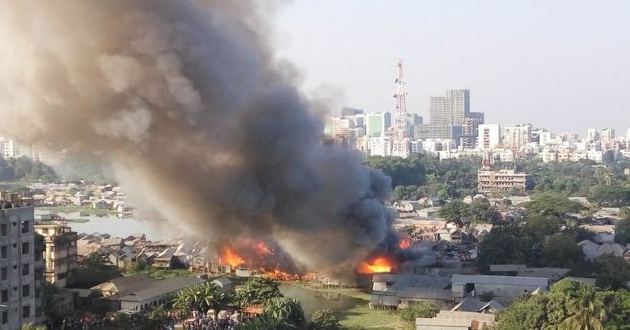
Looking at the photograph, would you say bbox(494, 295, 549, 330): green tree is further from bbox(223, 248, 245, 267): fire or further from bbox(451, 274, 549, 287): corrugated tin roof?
bbox(223, 248, 245, 267): fire

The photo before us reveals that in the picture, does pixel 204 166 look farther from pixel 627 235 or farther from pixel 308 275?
pixel 627 235

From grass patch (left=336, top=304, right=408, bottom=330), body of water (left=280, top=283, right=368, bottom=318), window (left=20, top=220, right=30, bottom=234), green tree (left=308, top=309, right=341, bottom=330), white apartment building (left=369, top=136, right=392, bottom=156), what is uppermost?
white apartment building (left=369, top=136, right=392, bottom=156)

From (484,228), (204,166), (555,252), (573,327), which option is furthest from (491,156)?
(573,327)

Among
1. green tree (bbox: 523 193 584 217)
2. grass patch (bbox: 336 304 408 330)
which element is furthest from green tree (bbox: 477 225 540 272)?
green tree (bbox: 523 193 584 217)

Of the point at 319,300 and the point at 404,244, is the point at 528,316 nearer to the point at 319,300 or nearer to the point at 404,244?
the point at 319,300

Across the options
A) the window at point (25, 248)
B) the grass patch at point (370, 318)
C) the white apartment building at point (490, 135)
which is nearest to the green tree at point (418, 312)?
the grass patch at point (370, 318)

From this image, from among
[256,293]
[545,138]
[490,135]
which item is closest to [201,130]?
[256,293]
